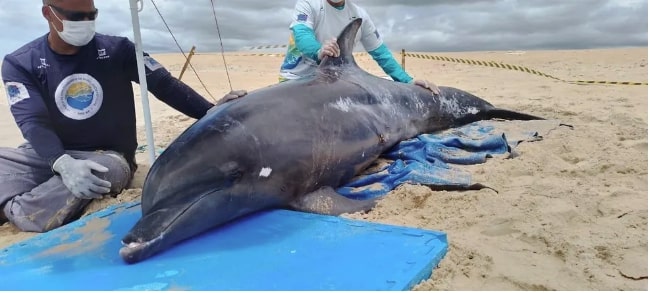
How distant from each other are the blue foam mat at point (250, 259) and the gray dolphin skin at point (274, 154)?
0.14m

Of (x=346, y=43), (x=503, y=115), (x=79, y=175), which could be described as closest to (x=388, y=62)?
(x=346, y=43)

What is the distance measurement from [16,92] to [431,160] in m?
Answer: 3.36

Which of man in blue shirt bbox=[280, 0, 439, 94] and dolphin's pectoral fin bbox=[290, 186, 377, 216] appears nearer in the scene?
dolphin's pectoral fin bbox=[290, 186, 377, 216]

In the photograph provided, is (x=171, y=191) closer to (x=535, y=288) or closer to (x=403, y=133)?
(x=535, y=288)

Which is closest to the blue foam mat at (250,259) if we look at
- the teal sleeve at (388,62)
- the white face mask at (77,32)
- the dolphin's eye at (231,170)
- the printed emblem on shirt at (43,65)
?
the dolphin's eye at (231,170)

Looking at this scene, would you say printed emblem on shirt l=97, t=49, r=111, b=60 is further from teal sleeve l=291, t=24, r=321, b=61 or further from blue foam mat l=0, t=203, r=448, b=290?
teal sleeve l=291, t=24, r=321, b=61

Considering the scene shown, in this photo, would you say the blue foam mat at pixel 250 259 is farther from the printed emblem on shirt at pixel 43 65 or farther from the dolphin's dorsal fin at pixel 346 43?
the dolphin's dorsal fin at pixel 346 43

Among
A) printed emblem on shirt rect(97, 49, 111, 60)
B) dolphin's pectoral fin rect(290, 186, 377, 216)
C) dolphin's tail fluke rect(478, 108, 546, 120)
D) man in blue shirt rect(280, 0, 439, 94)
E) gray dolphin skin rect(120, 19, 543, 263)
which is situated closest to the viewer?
gray dolphin skin rect(120, 19, 543, 263)

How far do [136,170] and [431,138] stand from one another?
2828 millimetres

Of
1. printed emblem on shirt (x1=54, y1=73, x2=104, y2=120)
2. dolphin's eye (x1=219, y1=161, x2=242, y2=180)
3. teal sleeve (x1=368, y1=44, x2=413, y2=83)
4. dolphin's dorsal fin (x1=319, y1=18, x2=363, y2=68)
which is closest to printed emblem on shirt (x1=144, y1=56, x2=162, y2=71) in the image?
printed emblem on shirt (x1=54, y1=73, x2=104, y2=120)

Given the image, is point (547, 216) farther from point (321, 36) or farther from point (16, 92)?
point (16, 92)

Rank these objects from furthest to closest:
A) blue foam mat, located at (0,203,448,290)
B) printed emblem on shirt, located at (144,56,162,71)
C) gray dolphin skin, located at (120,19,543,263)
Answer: printed emblem on shirt, located at (144,56,162,71) → gray dolphin skin, located at (120,19,543,263) → blue foam mat, located at (0,203,448,290)

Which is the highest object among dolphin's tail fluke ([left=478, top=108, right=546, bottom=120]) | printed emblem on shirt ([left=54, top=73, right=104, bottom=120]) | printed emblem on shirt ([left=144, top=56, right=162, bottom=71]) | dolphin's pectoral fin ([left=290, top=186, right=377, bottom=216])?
printed emblem on shirt ([left=144, top=56, right=162, bottom=71])

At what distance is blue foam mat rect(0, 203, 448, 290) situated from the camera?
2.72 metres
